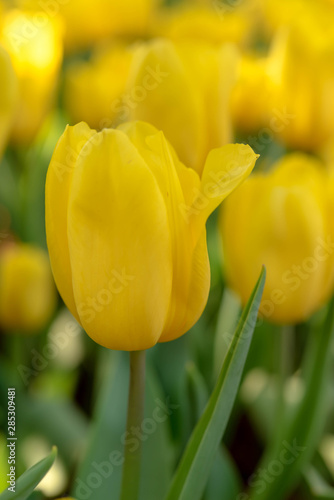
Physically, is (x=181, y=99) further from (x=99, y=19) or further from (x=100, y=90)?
(x=99, y=19)

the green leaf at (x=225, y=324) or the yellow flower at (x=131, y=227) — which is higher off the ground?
the yellow flower at (x=131, y=227)

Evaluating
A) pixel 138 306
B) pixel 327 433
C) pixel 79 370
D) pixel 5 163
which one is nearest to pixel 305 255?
pixel 138 306

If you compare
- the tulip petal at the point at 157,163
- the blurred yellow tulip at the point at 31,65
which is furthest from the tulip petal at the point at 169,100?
the blurred yellow tulip at the point at 31,65

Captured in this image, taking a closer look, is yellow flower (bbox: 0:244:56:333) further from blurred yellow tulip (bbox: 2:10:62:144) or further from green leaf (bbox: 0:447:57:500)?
green leaf (bbox: 0:447:57:500)

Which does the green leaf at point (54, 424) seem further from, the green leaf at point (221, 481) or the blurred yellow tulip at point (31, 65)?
the blurred yellow tulip at point (31, 65)

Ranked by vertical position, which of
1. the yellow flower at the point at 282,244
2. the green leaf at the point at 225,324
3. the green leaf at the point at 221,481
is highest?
the yellow flower at the point at 282,244

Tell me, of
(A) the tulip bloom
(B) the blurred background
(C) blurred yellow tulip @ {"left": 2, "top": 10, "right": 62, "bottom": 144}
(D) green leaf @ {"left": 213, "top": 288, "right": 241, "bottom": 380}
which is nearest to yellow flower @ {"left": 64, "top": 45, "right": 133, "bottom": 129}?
(B) the blurred background
